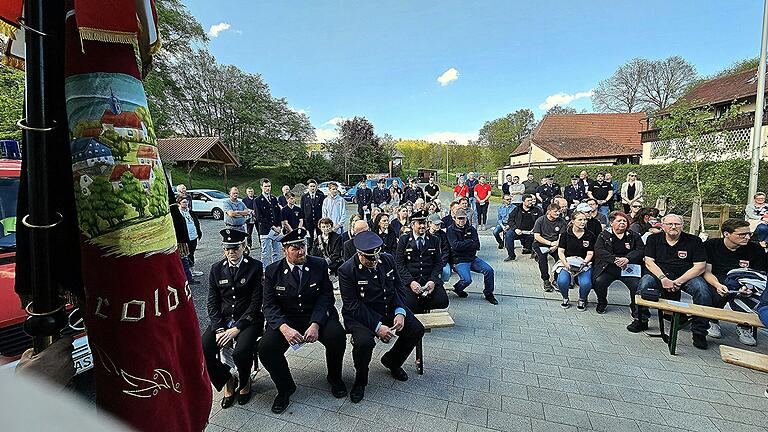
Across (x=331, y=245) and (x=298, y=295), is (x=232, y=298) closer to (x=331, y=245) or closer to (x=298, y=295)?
(x=298, y=295)

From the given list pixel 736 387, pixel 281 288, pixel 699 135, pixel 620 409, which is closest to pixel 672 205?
pixel 699 135

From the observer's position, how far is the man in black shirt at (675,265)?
15.0 ft

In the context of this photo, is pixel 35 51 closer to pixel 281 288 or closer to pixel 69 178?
pixel 69 178

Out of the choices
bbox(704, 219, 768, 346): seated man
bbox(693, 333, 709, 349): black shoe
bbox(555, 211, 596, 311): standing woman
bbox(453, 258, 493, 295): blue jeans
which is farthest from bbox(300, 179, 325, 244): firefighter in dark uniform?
bbox(704, 219, 768, 346): seated man

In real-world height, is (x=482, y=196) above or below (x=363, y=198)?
above

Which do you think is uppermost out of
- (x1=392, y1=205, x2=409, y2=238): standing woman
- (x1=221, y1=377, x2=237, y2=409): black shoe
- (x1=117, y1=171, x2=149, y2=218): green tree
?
(x1=117, y1=171, x2=149, y2=218): green tree

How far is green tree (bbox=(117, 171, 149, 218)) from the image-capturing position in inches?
39.4

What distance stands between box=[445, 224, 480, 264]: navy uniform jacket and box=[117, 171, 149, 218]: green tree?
566cm

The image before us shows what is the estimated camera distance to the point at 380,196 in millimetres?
14586

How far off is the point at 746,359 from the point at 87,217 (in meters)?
4.85

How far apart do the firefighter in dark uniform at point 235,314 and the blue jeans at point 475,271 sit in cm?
356

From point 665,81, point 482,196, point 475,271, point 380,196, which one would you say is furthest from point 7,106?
point 665,81

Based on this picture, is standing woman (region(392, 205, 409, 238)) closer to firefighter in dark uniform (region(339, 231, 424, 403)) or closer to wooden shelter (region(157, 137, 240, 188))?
firefighter in dark uniform (region(339, 231, 424, 403))

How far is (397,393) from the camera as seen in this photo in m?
3.35
